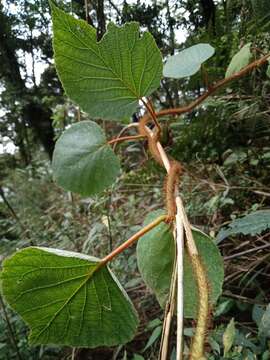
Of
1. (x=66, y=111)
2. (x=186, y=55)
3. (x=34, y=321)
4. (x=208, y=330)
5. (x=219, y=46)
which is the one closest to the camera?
(x=208, y=330)

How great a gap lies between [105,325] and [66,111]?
4.83 ft

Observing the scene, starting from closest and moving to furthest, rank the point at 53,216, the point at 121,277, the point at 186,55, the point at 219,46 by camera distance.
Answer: the point at 186,55 → the point at 219,46 → the point at 121,277 → the point at 53,216

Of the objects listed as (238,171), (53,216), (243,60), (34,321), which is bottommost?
(53,216)

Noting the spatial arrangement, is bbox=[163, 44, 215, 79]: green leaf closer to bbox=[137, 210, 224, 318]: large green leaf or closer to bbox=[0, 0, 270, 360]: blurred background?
bbox=[0, 0, 270, 360]: blurred background

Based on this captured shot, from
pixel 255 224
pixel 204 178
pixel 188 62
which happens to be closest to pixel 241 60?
pixel 188 62

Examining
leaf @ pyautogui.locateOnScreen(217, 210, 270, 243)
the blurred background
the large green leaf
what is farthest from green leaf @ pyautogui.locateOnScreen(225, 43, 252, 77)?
the large green leaf

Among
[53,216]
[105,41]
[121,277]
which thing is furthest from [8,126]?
[105,41]

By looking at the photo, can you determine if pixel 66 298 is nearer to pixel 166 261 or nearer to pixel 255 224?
pixel 166 261

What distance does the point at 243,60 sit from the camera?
0.54 m

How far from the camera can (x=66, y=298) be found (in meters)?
0.25

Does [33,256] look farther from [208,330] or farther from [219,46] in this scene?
[219,46]

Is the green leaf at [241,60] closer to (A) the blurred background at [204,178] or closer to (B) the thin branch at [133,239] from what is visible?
(A) the blurred background at [204,178]

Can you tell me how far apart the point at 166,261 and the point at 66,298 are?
3.2 inches

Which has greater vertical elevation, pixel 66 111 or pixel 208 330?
pixel 66 111
